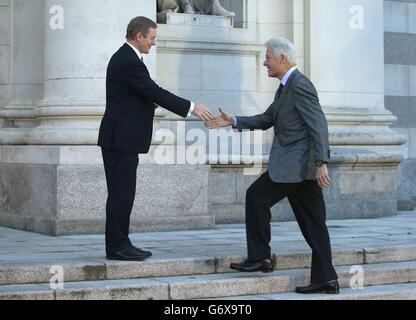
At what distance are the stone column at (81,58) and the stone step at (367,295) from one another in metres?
3.42

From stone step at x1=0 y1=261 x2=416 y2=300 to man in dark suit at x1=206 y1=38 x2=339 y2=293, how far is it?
10.2 inches

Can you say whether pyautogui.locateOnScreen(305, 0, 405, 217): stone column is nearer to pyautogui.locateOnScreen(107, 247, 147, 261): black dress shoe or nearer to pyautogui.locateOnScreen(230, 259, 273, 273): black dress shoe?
pyautogui.locateOnScreen(230, 259, 273, 273): black dress shoe

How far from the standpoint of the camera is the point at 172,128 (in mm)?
12156

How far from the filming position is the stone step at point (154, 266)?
7.76 meters

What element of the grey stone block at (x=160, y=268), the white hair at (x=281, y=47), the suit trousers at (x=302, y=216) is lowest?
the grey stone block at (x=160, y=268)

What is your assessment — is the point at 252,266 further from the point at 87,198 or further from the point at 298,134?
the point at 87,198

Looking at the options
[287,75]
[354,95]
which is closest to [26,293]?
[287,75]

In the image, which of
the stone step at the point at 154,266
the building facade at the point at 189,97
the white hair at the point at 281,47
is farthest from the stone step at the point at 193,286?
the building facade at the point at 189,97

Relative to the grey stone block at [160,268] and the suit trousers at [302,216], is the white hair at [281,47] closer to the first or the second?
the suit trousers at [302,216]

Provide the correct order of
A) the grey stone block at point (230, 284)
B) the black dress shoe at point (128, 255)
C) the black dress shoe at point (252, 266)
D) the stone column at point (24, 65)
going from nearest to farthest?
the grey stone block at point (230, 284)
the black dress shoe at point (252, 266)
the black dress shoe at point (128, 255)
the stone column at point (24, 65)

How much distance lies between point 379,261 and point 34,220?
3701 mm

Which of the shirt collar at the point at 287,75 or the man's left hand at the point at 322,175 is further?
the shirt collar at the point at 287,75

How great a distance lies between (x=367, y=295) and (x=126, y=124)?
2364mm
